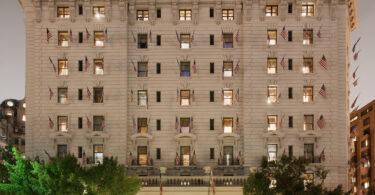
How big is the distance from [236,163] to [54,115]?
20.9m

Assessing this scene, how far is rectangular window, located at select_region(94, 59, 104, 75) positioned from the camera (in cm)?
5550

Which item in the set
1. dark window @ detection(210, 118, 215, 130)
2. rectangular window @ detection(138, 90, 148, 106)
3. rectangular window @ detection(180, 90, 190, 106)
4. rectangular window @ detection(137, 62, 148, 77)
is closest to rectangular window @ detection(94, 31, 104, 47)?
rectangular window @ detection(137, 62, 148, 77)

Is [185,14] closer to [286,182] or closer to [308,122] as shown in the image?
[308,122]

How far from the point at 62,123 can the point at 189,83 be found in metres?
14.9

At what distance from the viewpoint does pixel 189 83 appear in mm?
54906

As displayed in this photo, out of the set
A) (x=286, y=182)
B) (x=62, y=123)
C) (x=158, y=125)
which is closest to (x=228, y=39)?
(x=158, y=125)

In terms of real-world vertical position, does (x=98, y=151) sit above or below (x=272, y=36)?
below

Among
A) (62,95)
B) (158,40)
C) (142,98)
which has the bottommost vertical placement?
(142,98)

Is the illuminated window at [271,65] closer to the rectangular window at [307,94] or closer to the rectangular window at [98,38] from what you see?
the rectangular window at [307,94]

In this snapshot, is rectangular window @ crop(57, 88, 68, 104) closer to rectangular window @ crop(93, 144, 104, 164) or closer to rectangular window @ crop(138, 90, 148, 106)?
rectangular window @ crop(93, 144, 104, 164)

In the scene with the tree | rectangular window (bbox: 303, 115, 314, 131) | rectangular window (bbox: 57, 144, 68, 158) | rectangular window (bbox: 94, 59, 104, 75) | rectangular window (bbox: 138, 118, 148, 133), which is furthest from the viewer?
rectangular window (bbox: 94, 59, 104, 75)

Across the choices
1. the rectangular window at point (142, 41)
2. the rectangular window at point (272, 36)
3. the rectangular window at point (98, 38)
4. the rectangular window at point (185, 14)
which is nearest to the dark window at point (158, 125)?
the rectangular window at point (142, 41)

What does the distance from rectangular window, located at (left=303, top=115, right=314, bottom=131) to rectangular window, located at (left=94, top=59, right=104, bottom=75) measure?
23246mm

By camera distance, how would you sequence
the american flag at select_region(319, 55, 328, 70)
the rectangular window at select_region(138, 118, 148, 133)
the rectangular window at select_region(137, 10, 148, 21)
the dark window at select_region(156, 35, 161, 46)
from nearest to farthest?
the american flag at select_region(319, 55, 328, 70), the rectangular window at select_region(138, 118, 148, 133), the dark window at select_region(156, 35, 161, 46), the rectangular window at select_region(137, 10, 148, 21)
